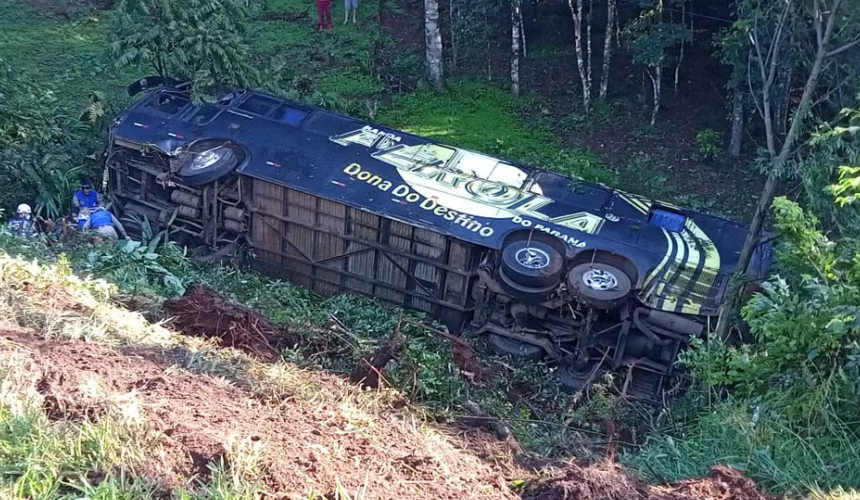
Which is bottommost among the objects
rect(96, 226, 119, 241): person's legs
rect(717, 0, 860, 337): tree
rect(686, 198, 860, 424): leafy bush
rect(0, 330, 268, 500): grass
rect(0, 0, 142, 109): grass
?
rect(96, 226, 119, 241): person's legs

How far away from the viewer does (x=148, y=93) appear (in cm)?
1216

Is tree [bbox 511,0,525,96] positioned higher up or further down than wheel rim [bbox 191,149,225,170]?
higher up

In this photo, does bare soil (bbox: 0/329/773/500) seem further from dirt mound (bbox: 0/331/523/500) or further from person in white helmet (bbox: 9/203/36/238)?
person in white helmet (bbox: 9/203/36/238)

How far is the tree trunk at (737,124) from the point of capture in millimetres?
12914

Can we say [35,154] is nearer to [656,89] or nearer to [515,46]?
[515,46]

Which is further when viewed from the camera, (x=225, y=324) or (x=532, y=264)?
(x=532, y=264)

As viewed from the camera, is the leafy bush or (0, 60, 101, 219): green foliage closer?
the leafy bush

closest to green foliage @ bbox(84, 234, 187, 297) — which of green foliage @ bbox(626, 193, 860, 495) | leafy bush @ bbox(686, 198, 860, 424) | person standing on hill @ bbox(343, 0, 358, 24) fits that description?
green foliage @ bbox(626, 193, 860, 495)

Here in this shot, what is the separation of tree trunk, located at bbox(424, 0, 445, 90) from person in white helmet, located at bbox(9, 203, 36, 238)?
26.4 feet

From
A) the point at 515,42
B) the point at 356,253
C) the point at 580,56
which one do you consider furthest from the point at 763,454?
the point at 515,42

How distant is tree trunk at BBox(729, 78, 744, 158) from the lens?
1291 cm

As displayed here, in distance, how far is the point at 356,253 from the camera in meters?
10.4

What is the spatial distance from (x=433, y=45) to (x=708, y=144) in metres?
5.55

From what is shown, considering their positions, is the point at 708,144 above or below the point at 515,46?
below
